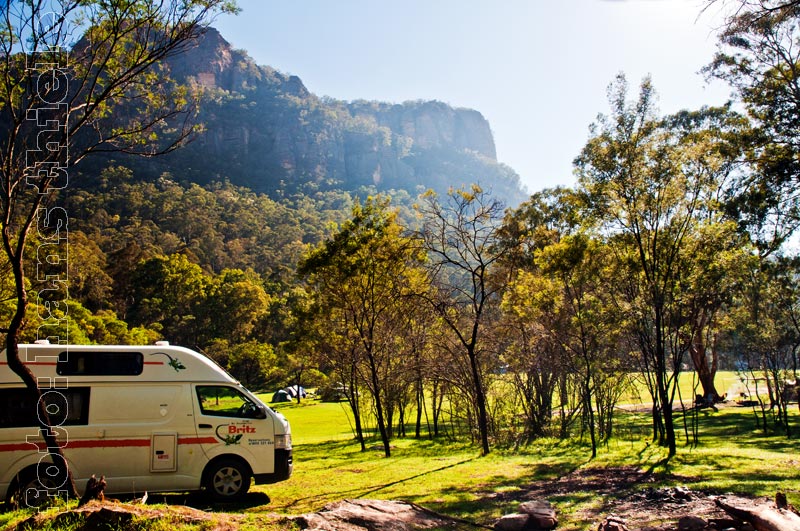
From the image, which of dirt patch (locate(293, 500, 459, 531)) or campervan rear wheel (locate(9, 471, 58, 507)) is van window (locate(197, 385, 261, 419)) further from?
dirt patch (locate(293, 500, 459, 531))

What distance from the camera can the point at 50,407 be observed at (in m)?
8.56

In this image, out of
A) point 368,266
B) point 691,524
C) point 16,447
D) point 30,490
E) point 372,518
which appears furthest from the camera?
point 368,266

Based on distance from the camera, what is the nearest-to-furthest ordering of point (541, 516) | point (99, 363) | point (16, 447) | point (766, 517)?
1. point (766, 517)
2. point (541, 516)
3. point (16, 447)
4. point (99, 363)

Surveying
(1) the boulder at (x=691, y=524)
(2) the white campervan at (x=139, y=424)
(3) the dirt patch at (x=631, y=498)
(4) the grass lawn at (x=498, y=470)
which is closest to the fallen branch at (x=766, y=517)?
(3) the dirt patch at (x=631, y=498)

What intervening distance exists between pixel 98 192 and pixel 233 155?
7126 centimetres

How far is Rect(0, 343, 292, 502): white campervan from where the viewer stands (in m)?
8.34

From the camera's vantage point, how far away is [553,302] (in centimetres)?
1812

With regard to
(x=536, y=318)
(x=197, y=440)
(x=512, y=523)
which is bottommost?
(x=512, y=523)

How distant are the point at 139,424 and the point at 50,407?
139 centimetres

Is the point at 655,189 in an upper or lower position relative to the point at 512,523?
upper

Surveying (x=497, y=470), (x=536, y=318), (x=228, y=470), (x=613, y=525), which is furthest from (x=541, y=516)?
(x=536, y=318)

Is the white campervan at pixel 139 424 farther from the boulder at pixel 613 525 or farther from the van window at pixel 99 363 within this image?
the boulder at pixel 613 525

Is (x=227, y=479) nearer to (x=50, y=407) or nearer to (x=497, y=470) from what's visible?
(x=50, y=407)

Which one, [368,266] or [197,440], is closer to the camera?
[197,440]
